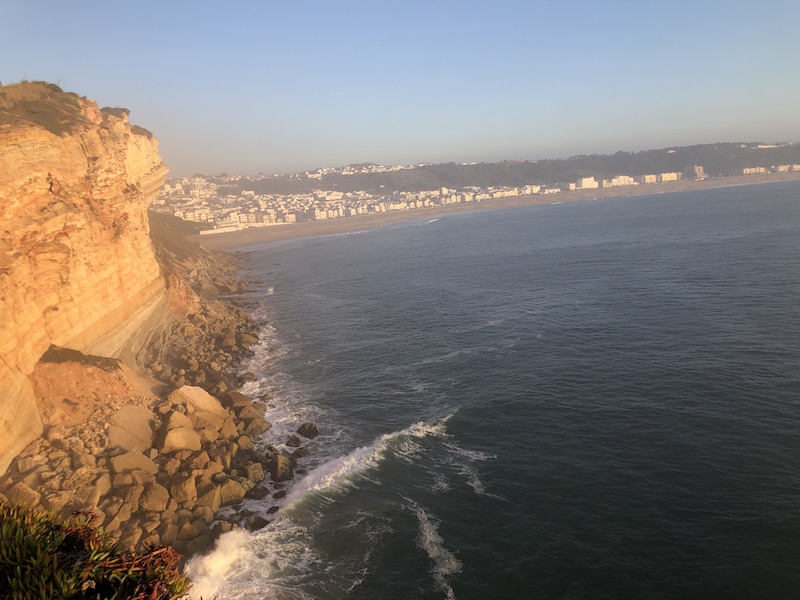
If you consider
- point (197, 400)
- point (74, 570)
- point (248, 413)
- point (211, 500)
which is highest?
point (74, 570)

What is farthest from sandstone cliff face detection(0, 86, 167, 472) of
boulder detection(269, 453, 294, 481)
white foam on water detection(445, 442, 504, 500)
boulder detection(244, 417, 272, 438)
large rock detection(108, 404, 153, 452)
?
white foam on water detection(445, 442, 504, 500)

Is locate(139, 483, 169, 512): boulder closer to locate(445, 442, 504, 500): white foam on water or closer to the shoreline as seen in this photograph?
locate(445, 442, 504, 500): white foam on water

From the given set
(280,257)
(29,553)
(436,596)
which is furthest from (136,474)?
(280,257)

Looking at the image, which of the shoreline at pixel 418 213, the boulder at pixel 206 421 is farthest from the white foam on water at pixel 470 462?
the shoreline at pixel 418 213

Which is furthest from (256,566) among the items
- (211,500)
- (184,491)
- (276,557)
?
(184,491)

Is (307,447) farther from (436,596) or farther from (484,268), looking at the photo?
(484,268)

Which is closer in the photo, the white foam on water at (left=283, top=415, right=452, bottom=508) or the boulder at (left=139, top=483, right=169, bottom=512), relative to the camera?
the boulder at (left=139, top=483, right=169, bottom=512)

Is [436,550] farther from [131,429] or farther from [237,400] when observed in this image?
[237,400]
